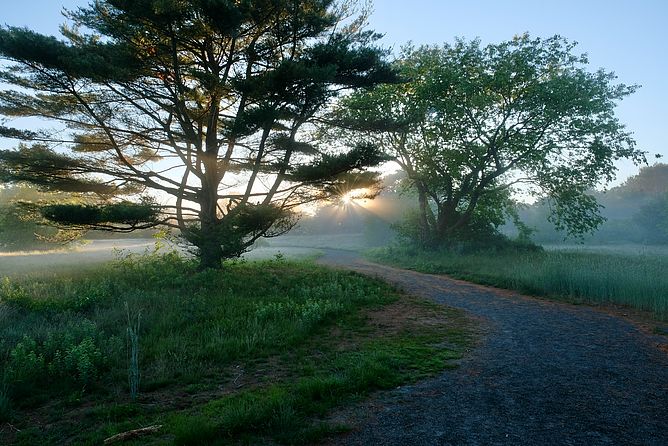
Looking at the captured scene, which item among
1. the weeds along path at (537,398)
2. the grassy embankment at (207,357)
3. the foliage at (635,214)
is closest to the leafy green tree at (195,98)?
the grassy embankment at (207,357)

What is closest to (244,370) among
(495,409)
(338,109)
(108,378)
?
(108,378)

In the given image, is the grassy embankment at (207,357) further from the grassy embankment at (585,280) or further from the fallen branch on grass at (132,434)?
the grassy embankment at (585,280)

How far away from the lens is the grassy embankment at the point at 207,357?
4.16 meters

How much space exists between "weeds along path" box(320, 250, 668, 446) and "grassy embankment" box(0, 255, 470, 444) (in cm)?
44

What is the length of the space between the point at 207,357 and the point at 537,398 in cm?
471

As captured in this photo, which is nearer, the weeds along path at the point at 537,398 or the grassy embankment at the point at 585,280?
the weeds along path at the point at 537,398

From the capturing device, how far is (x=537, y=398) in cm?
453

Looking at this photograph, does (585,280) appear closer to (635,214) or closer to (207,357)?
(207,357)

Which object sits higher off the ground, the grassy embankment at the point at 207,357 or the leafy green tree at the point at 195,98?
the leafy green tree at the point at 195,98

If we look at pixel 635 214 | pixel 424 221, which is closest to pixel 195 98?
pixel 424 221

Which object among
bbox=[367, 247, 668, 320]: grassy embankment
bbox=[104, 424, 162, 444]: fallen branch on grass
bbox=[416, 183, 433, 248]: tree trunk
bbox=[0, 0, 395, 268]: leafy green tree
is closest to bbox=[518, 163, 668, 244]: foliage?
bbox=[416, 183, 433, 248]: tree trunk

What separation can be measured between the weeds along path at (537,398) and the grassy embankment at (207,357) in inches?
17.3

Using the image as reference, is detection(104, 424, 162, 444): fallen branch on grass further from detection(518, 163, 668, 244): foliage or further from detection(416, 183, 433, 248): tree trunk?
detection(518, 163, 668, 244): foliage

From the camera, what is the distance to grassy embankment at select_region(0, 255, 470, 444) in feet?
13.7
